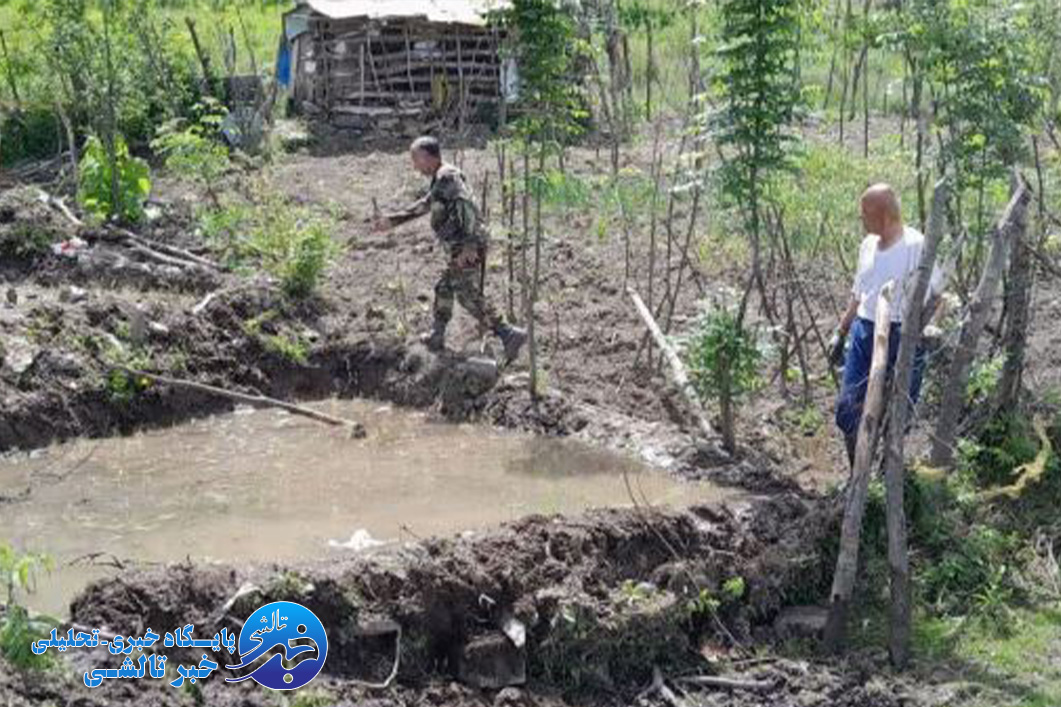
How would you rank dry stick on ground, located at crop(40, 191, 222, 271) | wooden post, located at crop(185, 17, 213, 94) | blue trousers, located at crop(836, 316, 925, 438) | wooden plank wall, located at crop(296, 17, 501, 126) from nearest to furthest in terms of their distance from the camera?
1. blue trousers, located at crop(836, 316, 925, 438)
2. dry stick on ground, located at crop(40, 191, 222, 271)
3. wooden post, located at crop(185, 17, 213, 94)
4. wooden plank wall, located at crop(296, 17, 501, 126)

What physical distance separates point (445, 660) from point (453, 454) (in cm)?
341

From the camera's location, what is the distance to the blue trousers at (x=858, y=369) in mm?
9773

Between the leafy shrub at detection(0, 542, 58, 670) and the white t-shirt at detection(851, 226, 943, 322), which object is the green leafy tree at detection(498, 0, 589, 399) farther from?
the leafy shrub at detection(0, 542, 58, 670)

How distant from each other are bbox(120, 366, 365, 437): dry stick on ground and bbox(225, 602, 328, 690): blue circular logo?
416cm

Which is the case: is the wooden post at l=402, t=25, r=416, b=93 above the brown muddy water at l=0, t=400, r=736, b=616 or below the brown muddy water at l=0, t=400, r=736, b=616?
above

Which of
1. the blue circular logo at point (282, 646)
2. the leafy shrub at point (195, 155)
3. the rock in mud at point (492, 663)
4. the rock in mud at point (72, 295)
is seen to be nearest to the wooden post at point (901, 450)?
the rock in mud at point (492, 663)

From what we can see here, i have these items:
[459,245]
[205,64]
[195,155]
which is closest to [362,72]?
[205,64]

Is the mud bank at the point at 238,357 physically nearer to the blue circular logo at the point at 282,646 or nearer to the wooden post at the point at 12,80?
the blue circular logo at the point at 282,646

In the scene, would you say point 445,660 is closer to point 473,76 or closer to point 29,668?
point 29,668

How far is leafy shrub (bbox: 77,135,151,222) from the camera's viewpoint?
16062 millimetres

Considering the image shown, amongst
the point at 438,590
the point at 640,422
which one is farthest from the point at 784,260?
the point at 438,590

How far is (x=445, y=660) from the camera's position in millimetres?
8711

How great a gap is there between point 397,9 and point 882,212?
13.0 m

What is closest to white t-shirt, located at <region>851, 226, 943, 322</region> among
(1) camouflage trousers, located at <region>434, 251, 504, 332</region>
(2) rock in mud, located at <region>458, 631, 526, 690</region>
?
(2) rock in mud, located at <region>458, 631, 526, 690</region>
